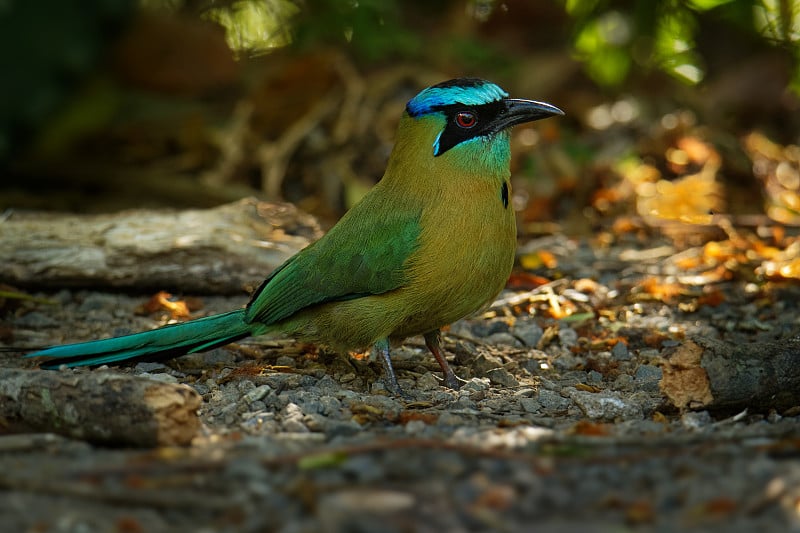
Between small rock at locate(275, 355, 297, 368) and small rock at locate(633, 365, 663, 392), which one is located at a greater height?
small rock at locate(633, 365, 663, 392)

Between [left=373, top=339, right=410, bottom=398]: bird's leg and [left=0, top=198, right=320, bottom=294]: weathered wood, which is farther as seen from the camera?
[left=0, top=198, right=320, bottom=294]: weathered wood

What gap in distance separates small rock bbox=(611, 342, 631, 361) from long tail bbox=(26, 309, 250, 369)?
5.19ft

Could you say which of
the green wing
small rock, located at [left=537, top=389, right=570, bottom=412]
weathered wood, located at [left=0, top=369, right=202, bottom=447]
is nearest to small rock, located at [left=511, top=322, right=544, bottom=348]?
small rock, located at [left=537, top=389, right=570, bottom=412]

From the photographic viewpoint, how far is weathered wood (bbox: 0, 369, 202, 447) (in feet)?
9.98

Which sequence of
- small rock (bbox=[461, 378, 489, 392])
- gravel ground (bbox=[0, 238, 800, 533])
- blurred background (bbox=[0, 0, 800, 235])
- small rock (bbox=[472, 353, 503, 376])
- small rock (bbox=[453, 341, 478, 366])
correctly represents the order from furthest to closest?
1. blurred background (bbox=[0, 0, 800, 235])
2. small rock (bbox=[453, 341, 478, 366])
3. small rock (bbox=[472, 353, 503, 376])
4. small rock (bbox=[461, 378, 489, 392])
5. gravel ground (bbox=[0, 238, 800, 533])

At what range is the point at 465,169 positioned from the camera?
13.8 ft

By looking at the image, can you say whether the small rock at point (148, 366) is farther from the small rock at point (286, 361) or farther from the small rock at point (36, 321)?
the small rock at point (36, 321)

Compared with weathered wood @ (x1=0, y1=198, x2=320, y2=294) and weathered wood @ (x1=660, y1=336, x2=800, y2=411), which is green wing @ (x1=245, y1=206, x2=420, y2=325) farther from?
weathered wood @ (x1=660, y1=336, x2=800, y2=411)

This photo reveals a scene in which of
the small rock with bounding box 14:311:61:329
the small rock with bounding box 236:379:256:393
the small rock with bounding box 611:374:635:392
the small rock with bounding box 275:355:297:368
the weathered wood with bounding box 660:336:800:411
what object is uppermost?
the weathered wood with bounding box 660:336:800:411

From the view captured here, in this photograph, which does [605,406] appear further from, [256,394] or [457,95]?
[457,95]

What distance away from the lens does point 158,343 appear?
4258 millimetres

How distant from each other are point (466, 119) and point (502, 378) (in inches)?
41.4

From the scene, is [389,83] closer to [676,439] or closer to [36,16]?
[36,16]

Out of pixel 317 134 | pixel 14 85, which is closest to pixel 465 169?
pixel 317 134
